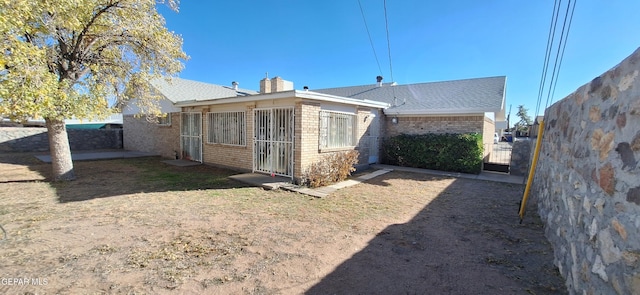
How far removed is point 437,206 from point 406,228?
177cm

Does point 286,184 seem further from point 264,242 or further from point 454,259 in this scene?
point 454,259

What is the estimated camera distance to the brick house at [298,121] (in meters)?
7.91

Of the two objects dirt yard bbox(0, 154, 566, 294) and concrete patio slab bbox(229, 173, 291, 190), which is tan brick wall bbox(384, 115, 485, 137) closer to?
dirt yard bbox(0, 154, 566, 294)

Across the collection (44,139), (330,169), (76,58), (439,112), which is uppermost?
(76,58)

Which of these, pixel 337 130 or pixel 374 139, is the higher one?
pixel 337 130

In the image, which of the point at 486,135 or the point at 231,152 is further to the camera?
the point at 486,135

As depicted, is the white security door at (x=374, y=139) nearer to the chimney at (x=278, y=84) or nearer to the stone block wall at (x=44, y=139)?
the chimney at (x=278, y=84)

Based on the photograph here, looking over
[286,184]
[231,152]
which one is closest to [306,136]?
[286,184]

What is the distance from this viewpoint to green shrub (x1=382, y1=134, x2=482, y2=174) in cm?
990

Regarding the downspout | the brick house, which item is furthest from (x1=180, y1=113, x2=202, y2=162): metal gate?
the downspout

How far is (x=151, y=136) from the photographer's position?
15.0 m

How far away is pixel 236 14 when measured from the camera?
38.4 ft

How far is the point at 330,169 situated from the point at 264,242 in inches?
174

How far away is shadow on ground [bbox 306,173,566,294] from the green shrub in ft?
14.6
